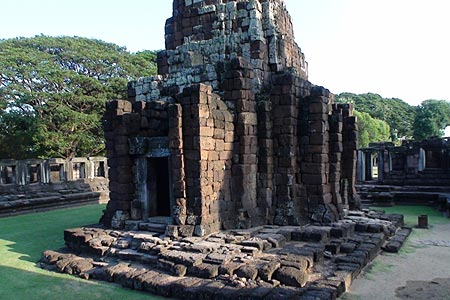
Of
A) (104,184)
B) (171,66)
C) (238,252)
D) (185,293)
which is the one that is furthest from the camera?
(104,184)

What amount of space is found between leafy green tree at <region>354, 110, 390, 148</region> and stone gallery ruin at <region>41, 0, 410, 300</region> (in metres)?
34.1

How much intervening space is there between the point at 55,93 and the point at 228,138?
16.8 m

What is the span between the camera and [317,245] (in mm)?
7680

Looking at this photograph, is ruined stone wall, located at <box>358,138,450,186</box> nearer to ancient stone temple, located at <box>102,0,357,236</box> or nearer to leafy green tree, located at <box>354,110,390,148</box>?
ancient stone temple, located at <box>102,0,357,236</box>

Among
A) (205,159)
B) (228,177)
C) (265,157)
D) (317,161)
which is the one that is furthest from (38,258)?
(317,161)

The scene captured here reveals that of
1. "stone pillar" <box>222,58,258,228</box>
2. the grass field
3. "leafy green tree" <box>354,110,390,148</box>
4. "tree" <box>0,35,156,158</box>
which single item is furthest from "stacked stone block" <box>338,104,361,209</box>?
"leafy green tree" <box>354,110,390,148</box>

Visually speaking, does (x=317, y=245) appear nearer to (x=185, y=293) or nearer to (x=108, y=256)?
(x=185, y=293)

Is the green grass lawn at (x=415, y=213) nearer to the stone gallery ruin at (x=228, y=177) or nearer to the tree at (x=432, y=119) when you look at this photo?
the stone gallery ruin at (x=228, y=177)

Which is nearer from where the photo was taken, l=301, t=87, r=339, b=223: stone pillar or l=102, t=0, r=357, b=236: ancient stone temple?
l=102, t=0, r=357, b=236: ancient stone temple

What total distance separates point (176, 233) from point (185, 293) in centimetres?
207

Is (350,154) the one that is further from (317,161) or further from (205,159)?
(205,159)

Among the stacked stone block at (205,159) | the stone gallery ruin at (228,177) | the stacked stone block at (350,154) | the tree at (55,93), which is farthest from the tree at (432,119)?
the stacked stone block at (205,159)

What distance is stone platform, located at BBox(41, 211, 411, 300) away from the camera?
19.5 ft

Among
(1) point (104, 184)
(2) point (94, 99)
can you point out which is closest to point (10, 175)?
(1) point (104, 184)
